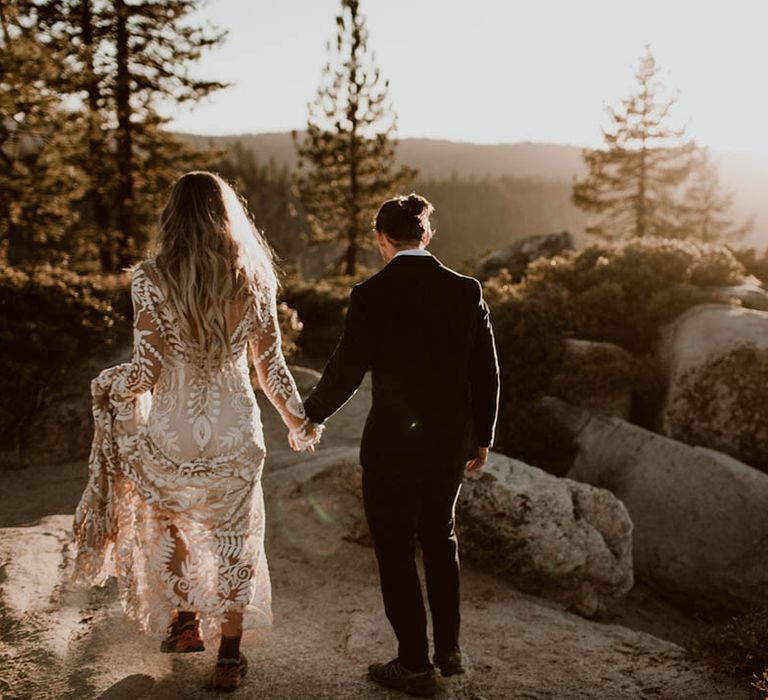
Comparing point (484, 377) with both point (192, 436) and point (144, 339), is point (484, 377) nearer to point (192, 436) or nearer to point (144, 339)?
point (192, 436)

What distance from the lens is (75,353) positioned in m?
9.36

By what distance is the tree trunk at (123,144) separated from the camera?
1780 cm

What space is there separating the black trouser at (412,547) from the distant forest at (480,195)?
1925cm

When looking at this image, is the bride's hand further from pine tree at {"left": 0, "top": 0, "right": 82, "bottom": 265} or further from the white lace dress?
pine tree at {"left": 0, "top": 0, "right": 82, "bottom": 265}

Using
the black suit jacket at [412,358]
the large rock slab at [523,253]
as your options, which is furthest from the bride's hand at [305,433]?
the large rock slab at [523,253]

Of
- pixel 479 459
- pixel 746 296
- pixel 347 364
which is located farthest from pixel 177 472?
pixel 746 296

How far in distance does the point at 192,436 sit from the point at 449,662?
6.41 ft

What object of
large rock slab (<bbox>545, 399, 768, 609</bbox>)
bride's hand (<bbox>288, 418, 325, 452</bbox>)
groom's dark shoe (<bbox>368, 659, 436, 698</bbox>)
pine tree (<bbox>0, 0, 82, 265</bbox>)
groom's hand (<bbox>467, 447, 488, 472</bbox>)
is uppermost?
pine tree (<bbox>0, 0, 82, 265</bbox>)

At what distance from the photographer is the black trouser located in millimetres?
3504

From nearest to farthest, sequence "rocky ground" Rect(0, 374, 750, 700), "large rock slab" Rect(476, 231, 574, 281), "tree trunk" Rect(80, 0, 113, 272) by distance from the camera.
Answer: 1. "rocky ground" Rect(0, 374, 750, 700)
2. "tree trunk" Rect(80, 0, 113, 272)
3. "large rock slab" Rect(476, 231, 574, 281)

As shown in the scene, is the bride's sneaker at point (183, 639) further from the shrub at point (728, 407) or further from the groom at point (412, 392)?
the shrub at point (728, 407)

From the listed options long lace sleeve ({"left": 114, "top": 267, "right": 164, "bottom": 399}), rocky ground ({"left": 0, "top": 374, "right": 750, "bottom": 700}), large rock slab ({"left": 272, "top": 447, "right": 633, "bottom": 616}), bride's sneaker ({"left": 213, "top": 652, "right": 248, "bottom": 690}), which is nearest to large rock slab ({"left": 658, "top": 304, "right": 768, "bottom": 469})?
rocky ground ({"left": 0, "top": 374, "right": 750, "bottom": 700})

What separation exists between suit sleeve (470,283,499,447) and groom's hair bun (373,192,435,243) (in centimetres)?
52

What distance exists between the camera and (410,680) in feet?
12.2
